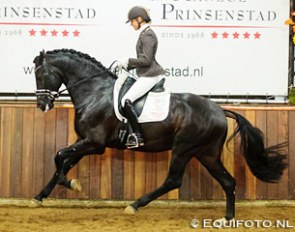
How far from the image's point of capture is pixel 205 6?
5852 mm

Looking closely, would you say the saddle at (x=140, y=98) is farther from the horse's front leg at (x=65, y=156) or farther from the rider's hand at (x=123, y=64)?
the horse's front leg at (x=65, y=156)

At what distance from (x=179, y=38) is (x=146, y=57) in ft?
3.98

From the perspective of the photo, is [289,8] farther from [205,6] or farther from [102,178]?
[102,178]

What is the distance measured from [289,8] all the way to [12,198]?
159 inches

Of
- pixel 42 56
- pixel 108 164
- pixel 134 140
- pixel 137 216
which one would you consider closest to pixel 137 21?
pixel 42 56

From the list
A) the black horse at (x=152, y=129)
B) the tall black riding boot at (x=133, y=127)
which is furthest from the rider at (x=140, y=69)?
the black horse at (x=152, y=129)

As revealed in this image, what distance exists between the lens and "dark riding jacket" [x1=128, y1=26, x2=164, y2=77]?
15.7 feet

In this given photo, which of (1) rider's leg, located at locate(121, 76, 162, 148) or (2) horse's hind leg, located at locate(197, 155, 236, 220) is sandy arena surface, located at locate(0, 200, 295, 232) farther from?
(1) rider's leg, located at locate(121, 76, 162, 148)

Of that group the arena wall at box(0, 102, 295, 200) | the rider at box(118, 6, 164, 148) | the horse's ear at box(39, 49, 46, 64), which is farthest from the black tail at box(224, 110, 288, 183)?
the horse's ear at box(39, 49, 46, 64)

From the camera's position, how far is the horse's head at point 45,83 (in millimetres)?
4957

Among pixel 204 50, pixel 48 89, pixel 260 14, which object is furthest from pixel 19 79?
pixel 260 14

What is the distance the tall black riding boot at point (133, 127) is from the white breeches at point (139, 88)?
0.07m

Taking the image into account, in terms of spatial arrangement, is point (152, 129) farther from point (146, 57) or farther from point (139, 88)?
point (146, 57)

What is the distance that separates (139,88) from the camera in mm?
4812
